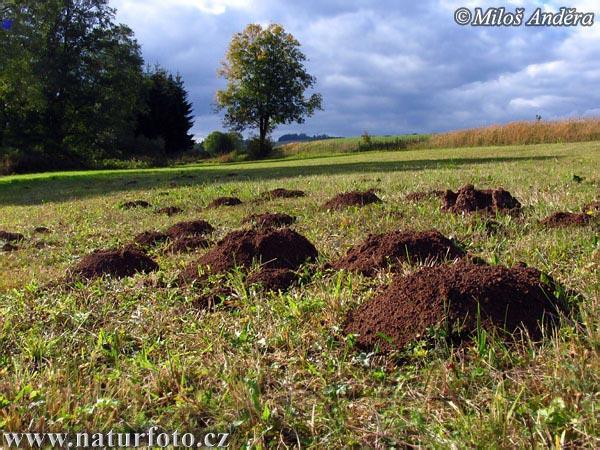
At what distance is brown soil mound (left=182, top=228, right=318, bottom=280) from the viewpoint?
150 inches

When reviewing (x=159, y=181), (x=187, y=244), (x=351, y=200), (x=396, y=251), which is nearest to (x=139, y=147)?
(x=159, y=181)

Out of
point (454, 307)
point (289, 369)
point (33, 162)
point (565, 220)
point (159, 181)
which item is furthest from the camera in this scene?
point (33, 162)

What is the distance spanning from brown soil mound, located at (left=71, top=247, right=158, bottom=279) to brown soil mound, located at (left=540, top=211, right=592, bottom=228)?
3.10 m

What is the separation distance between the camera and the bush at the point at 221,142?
201 feet

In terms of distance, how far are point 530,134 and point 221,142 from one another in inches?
1355

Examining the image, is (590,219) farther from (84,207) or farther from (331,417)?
(84,207)

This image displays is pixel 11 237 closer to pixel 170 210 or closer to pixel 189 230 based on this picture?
pixel 170 210

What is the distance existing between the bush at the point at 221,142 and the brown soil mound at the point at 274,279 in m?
57.7

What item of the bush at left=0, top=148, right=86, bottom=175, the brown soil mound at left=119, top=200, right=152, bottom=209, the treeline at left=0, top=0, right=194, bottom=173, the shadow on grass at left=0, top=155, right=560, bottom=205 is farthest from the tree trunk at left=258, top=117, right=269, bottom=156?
the brown soil mound at left=119, top=200, right=152, bottom=209

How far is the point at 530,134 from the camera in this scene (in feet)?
122


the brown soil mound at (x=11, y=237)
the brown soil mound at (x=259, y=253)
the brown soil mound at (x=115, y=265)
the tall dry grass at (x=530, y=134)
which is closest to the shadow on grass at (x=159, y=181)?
the brown soil mound at (x=11, y=237)

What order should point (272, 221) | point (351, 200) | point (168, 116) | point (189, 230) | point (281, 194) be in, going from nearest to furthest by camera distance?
point (189, 230)
point (272, 221)
point (351, 200)
point (281, 194)
point (168, 116)

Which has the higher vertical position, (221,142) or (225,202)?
(221,142)

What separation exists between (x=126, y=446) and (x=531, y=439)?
1.32 m
